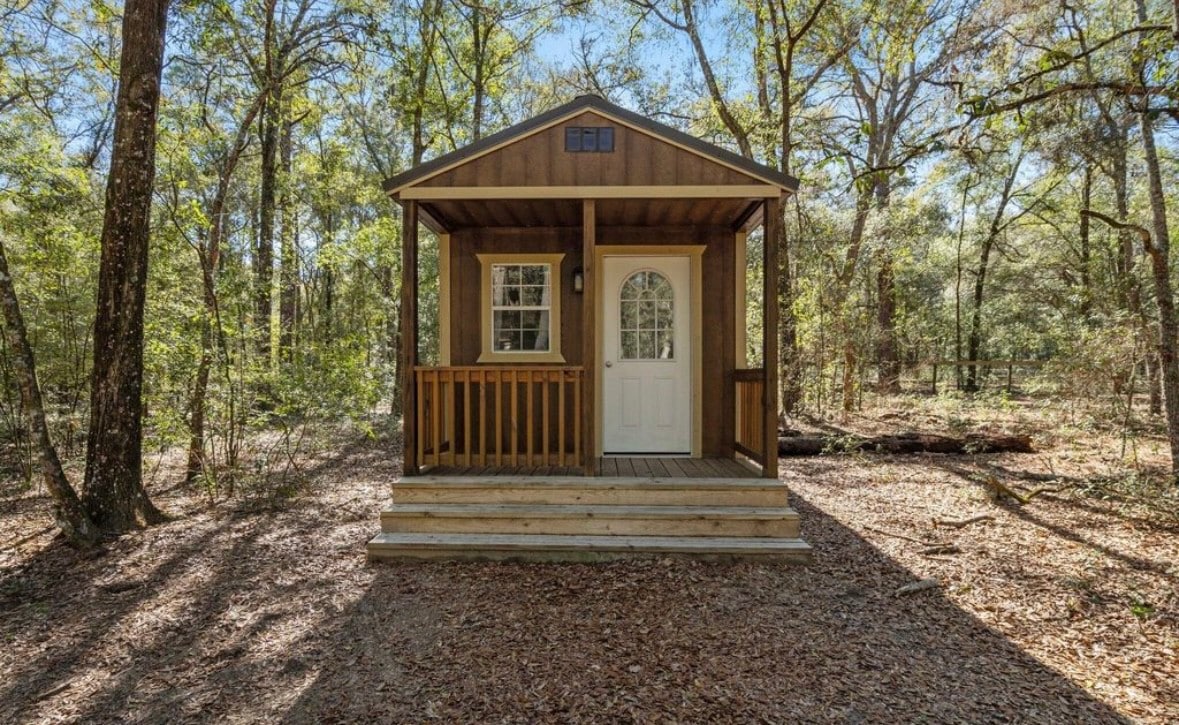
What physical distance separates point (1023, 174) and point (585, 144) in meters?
15.9

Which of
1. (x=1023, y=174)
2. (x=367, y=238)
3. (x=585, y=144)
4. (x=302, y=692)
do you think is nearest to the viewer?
(x=302, y=692)

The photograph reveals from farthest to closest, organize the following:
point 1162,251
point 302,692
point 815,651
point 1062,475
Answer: point 1062,475, point 1162,251, point 815,651, point 302,692

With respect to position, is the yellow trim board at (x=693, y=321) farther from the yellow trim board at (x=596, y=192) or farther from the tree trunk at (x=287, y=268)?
the tree trunk at (x=287, y=268)

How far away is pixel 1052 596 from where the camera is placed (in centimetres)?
333

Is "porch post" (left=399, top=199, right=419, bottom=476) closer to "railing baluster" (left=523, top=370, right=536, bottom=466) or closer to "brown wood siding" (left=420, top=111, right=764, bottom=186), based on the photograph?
"brown wood siding" (left=420, top=111, right=764, bottom=186)

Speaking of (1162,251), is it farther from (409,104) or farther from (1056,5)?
(409,104)

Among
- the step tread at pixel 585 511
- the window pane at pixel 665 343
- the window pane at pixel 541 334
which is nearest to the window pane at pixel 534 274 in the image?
the window pane at pixel 541 334

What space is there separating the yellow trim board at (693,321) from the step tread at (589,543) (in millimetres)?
1352

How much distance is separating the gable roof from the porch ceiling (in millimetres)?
235

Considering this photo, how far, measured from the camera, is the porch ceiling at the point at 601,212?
175 inches

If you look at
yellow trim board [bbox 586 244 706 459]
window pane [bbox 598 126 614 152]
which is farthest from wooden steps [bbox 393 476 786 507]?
window pane [bbox 598 126 614 152]

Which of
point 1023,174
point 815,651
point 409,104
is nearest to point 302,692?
point 815,651

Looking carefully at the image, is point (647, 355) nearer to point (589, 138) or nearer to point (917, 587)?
point (589, 138)

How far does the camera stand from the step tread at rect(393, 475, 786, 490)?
4094mm
